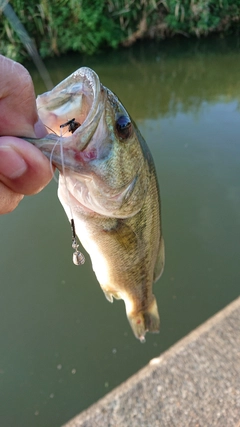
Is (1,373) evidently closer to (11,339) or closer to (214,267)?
→ (11,339)

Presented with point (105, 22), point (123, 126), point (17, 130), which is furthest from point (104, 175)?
point (105, 22)

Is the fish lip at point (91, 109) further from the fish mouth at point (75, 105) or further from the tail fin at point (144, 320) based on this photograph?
the tail fin at point (144, 320)

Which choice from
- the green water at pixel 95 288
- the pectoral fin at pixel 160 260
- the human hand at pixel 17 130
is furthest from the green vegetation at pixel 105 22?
the human hand at pixel 17 130

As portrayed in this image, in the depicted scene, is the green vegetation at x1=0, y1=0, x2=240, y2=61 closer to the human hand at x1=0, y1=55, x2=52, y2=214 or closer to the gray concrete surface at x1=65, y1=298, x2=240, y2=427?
the gray concrete surface at x1=65, y1=298, x2=240, y2=427

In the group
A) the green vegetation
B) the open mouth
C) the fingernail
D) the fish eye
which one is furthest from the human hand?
the green vegetation

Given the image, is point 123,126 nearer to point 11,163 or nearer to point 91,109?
point 91,109

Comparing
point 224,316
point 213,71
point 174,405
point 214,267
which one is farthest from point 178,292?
point 213,71
